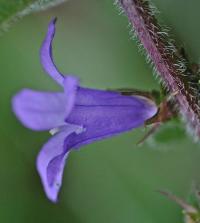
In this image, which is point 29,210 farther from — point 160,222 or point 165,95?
point 165,95

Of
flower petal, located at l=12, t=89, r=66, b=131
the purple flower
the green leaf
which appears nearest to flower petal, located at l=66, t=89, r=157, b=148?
the purple flower

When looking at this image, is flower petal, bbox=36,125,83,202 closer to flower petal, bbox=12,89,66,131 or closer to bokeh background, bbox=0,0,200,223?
flower petal, bbox=12,89,66,131

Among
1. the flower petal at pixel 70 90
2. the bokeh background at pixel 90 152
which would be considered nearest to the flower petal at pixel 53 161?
the flower petal at pixel 70 90

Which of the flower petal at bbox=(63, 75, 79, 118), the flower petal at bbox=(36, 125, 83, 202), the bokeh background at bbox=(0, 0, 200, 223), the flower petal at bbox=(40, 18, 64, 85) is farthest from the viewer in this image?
the bokeh background at bbox=(0, 0, 200, 223)

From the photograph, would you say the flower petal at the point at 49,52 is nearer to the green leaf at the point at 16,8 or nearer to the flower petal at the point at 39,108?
the green leaf at the point at 16,8

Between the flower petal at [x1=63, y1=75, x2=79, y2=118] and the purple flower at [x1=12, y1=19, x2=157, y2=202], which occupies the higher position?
the flower petal at [x1=63, y1=75, x2=79, y2=118]

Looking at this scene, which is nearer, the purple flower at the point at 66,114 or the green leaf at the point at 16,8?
the purple flower at the point at 66,114

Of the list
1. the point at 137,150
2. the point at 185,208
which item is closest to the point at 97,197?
the point at 137,150
